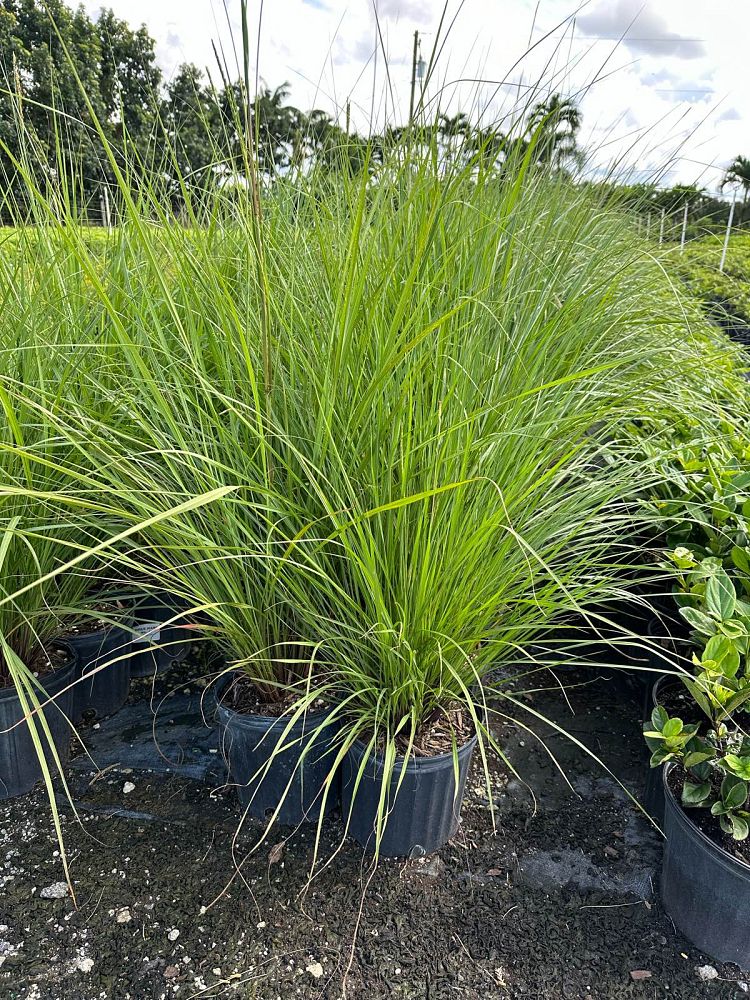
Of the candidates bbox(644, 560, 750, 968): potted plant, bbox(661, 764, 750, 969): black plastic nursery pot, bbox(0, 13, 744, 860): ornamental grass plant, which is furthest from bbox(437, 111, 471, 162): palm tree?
bbox(661, 764, 750, 969): black plastic nursery pot

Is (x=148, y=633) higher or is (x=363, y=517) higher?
(x=363, y=517)

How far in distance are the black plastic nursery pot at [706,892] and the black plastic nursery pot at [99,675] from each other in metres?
1.27

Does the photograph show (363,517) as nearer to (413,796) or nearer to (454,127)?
(413,796)

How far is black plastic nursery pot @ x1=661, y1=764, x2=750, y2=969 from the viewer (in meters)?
1.07

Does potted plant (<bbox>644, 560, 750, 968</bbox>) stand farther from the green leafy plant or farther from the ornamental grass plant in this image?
the ornamental grass plant

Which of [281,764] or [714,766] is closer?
[714,766]

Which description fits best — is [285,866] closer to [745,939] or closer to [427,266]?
[745,939]

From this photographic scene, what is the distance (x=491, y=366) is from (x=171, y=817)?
114cm

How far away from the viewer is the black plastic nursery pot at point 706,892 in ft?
3.51

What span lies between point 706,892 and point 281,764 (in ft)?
2.58

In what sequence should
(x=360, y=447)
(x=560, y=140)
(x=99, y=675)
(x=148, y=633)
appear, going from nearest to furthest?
(x=148, y=633) → (x=360, y=447) → (x=99, y=675) → (x=560, y=140)

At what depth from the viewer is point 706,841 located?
109 centimetres

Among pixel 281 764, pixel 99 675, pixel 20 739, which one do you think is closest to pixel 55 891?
pixel 20 739

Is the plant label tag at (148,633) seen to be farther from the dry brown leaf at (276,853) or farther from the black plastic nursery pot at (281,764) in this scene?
the dry brown leaf at (276,853)
